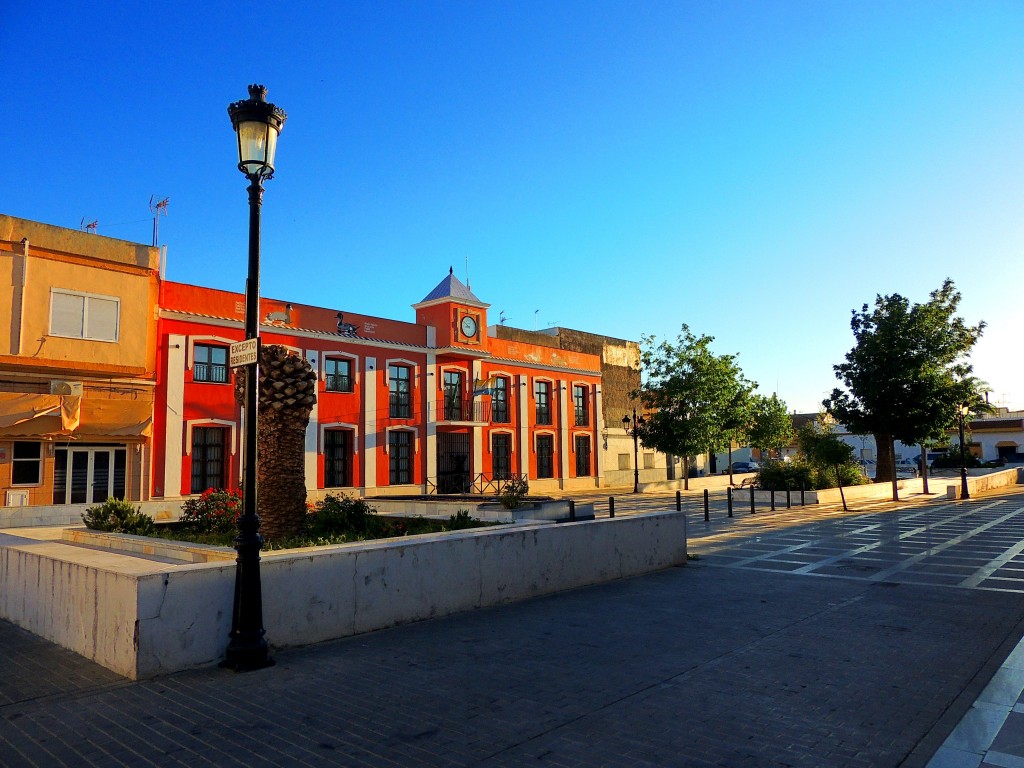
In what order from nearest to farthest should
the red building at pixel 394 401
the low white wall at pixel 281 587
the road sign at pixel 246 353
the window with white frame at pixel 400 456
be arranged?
1. the low white wall at pixel 281 587
2. the road sign at pixel 246 353
3. the red building at pixel 394 401
4. the window with white frame at pixel 400 456

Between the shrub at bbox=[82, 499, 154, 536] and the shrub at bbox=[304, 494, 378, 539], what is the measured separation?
254 cm

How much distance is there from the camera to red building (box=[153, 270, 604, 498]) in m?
24.6

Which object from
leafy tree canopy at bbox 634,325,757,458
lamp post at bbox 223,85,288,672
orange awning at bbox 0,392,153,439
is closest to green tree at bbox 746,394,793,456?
leafy tree canopy at bbox 634,325,757,458

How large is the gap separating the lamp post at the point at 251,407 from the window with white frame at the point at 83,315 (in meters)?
18.8

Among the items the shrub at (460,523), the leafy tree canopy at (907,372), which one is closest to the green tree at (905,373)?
the leafy tree canopy at (907,372)

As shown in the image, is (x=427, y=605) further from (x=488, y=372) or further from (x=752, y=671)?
(x=488, y=372)

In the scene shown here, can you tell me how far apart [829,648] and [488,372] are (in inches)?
1196

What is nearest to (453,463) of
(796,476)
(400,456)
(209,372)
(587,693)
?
(400,456)

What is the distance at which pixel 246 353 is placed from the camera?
6.28m

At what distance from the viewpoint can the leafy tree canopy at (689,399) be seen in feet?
123

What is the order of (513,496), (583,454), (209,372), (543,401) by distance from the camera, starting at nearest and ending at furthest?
(513,496) → (209,372) → (543,401) → (583,454)

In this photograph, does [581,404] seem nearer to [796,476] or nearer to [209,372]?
[796,476]

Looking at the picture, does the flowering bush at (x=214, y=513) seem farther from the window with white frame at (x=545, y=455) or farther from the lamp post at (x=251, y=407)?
the window with white frame at (x=545, y=455)

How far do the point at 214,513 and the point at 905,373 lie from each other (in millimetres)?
29461
